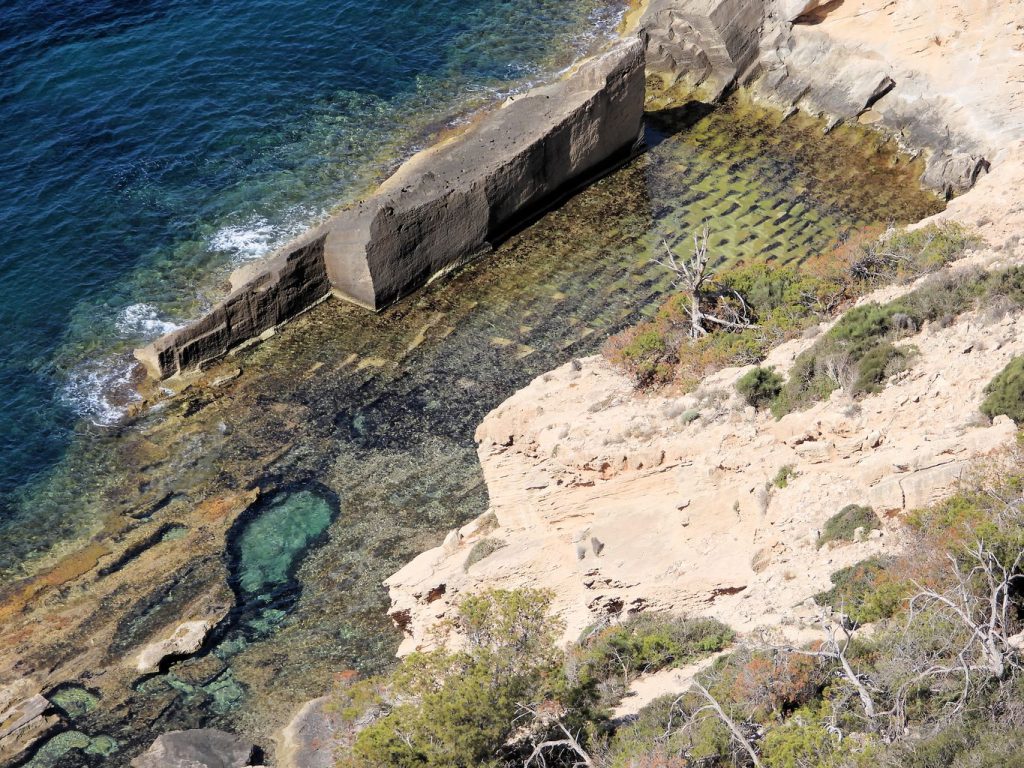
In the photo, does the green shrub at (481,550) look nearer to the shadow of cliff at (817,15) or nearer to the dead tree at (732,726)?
the dead tree at (732,726)

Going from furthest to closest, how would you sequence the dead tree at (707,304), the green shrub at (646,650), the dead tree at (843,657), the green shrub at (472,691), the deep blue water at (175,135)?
the deep blue water at (175,135)
the dead tree at (707,304)
the green shrub at (646,650)
the green shrub at (472,691)
the dead tree at (843,657)

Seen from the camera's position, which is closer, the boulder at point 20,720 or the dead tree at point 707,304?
the boulder at point 20,720

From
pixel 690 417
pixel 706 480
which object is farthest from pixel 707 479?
pixel 690 417

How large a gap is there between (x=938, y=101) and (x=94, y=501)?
24687mm

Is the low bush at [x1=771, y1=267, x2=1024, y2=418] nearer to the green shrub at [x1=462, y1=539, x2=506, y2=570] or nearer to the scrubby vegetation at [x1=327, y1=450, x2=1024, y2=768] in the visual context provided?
the scrubby vegetation at [x1=327, y1=450, x2=1024, y2=768]

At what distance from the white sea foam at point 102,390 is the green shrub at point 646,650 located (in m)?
13.7

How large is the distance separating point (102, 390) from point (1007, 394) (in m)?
19.4

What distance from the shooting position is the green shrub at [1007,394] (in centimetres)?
1557

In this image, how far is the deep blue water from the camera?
27016 millimetres

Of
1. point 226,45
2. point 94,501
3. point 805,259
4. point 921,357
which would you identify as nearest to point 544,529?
point 921,357

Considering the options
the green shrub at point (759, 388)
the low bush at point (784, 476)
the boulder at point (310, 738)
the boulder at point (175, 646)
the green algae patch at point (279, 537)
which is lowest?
the boulder at point (310, 738)

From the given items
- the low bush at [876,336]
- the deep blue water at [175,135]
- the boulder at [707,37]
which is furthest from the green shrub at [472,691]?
the boulder at [707,37]

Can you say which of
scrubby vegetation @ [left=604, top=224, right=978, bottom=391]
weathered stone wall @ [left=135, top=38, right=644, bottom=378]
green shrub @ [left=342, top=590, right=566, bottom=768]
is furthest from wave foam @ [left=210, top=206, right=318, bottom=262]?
green shrub @ [left=342, top=590, right=566, bottom=768]

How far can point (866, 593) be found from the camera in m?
14.9
